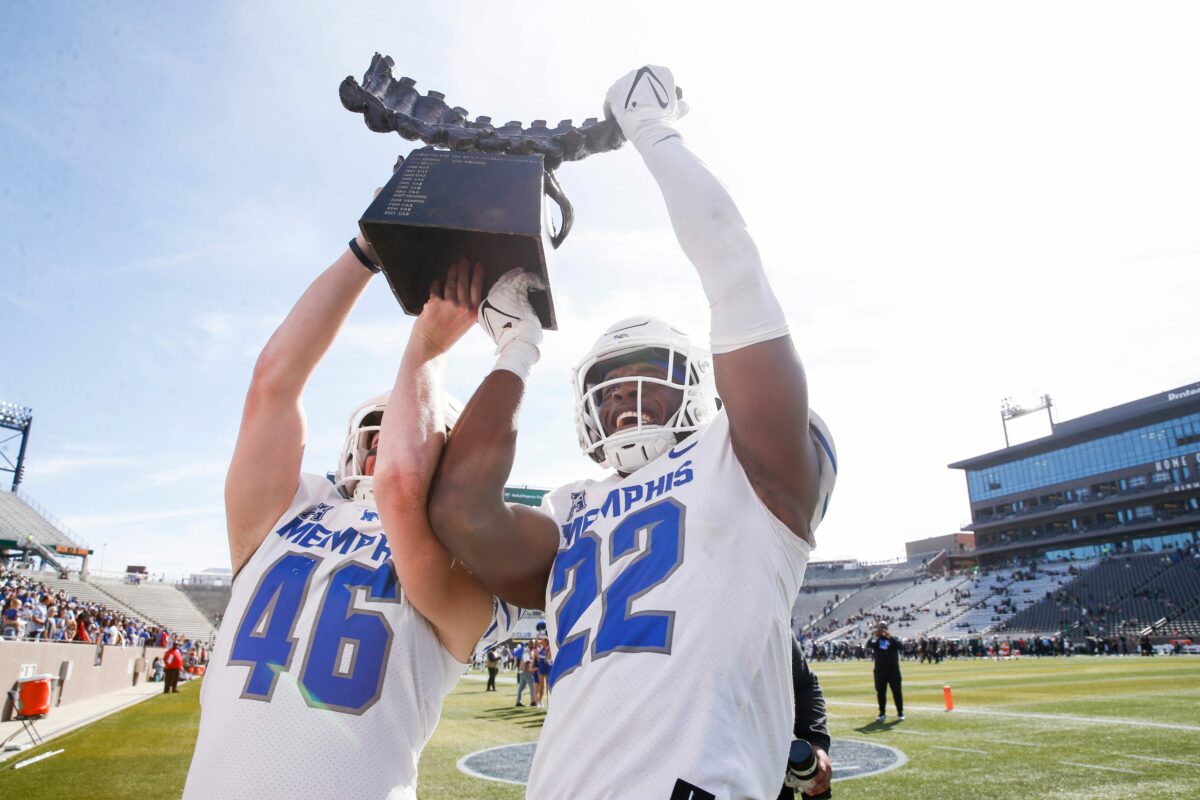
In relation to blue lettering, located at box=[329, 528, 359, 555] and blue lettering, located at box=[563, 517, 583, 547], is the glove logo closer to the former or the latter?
blue lettering, located at box=[563, 517, 583, 547]

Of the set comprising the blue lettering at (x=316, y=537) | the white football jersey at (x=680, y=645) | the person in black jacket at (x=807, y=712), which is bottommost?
the person in black jacket at (x=807, y=712)

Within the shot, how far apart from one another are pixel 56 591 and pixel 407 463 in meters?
38.1

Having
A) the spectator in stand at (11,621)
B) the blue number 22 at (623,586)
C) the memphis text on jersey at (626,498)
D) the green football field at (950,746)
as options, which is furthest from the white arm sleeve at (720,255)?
the spectator in stand at (11,621)

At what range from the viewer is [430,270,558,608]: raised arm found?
2291 millimetres

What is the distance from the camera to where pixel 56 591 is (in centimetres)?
3222

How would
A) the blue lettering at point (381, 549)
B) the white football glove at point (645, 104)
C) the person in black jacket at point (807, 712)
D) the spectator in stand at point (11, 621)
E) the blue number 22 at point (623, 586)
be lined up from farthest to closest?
the spectator in stand at point (11, 621), the person in black jacket at point (807, 712), the blue lettering at point (381, 549), the white football glove at point (645, 104), the blue number 22 at point (623, 586)

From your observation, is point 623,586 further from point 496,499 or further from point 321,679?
point 321,679

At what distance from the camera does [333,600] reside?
2.47 metres

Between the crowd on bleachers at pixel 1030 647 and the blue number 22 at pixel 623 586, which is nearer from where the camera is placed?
the blue number 22 at pixel 623 586

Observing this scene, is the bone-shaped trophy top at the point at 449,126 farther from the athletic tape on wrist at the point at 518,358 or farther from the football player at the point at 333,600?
the athletic tape on wrist at the point at 518,358

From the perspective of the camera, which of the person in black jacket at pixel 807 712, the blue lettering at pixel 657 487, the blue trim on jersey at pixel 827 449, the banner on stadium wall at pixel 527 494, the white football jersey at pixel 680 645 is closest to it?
the white football jersey at pixel 680 645

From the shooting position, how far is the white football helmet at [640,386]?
2.49m

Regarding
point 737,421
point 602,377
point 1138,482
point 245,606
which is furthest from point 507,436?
point 1138,482

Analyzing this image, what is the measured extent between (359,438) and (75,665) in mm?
18972
